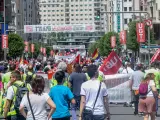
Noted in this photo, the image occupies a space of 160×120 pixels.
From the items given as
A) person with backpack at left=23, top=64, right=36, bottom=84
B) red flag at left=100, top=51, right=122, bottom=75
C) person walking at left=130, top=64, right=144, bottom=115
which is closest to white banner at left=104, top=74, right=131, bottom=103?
Result: red flag at left=100, top=51, right=122, bottom=75

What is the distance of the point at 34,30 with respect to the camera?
87188 millimetres

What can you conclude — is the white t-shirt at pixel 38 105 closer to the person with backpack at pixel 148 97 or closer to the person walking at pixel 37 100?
the person walking at pixel 37 100

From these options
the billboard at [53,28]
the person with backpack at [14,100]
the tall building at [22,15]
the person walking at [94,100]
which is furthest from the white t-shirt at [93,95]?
the tall building at [22,15]

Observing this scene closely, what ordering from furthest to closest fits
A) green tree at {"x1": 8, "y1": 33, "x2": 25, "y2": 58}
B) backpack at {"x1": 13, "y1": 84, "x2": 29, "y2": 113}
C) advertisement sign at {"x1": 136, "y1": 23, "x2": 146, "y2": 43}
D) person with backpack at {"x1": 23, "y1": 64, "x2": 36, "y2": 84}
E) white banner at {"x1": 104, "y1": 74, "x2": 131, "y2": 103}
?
1. green tree at {"x1": 8, "y1": 33, "x2": 25, "y2": 58}
2. advertisement sign at {"x1": 136, "y1": 23, "x2": 146, "y2": 43}
3. white banner at {"x1": 104, "y1": 74, "x2": 131, "y2": 103}
4. person with backpack at {"x1": 23, "y1": 64, "x2": 36, "y2": 84}
5. backpack at {"x1": 13, "y1": 84, "x2": 29, "y2": 113}

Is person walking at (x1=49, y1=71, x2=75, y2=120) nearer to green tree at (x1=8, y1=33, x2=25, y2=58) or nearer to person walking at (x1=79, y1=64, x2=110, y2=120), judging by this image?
person walking at (x1=79, y1=64, x2=110, y2=120)

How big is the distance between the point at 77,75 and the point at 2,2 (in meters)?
53.2

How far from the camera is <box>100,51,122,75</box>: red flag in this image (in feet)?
68.6

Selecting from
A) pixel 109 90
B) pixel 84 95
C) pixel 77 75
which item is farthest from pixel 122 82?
pixel 84 95

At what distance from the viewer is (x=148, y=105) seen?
14.4m

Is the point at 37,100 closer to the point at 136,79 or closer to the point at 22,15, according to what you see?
the point at 136,79

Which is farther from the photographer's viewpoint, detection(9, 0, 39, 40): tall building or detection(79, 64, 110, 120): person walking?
detection(9, 0, 39, 40): tall building

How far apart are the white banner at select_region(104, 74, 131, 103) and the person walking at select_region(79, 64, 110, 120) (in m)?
10.9

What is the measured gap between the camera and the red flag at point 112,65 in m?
20.9

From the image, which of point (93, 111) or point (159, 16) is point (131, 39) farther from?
point (93, 111)
